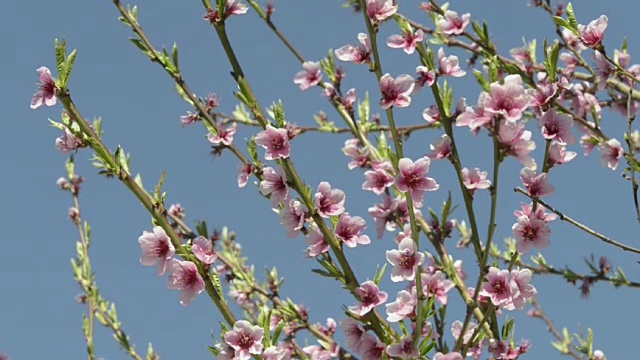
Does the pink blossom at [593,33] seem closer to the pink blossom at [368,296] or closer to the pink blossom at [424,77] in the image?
the pink blossom at [424,77]

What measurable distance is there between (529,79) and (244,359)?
82.3 inches

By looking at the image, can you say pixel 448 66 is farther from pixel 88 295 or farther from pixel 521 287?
pixel 88 295

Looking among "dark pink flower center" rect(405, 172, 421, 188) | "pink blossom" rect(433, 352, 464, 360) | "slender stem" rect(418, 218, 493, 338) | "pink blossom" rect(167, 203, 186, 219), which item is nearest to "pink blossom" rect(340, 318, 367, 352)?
"pink blossom" rect(433, 352, 464, 360)

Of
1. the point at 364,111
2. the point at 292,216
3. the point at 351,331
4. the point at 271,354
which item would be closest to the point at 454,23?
the point at 364,111

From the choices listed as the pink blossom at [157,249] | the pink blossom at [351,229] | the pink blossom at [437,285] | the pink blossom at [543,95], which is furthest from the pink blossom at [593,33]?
the pink blossom at [157,249]

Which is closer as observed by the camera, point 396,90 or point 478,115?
point 478,115

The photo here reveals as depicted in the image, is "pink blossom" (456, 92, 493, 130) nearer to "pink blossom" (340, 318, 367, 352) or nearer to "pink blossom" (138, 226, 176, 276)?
"pink blossom" (340, 318, 367, 352)

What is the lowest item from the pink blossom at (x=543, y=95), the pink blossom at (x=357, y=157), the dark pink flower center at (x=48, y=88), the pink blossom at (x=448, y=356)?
the pink blossom at (x=448, y=356)

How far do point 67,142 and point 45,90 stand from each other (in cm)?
18

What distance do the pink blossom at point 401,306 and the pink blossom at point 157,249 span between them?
2.19ft

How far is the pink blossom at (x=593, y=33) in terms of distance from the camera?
2828 mm

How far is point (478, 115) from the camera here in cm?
203

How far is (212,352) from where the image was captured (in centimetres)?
216

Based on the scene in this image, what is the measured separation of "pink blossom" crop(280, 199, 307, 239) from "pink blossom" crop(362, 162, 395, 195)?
28cm
